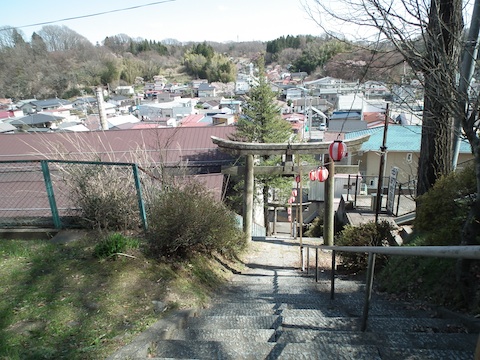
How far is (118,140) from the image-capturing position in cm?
1551

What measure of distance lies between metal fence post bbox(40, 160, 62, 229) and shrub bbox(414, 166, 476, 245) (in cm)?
549

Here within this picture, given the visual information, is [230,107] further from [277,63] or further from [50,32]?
[50,32]

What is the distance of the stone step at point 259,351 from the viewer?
81.7 inches

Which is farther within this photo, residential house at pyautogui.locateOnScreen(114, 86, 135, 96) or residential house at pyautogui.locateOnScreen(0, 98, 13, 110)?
residential house at pyautogui.locateOnScreen(114, 86, 135, 96)

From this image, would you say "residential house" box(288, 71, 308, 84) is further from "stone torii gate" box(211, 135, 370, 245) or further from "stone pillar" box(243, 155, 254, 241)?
"stone pillar" box(243, 155, 254, 241)

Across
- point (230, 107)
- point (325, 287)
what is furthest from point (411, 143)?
point (230, 107)

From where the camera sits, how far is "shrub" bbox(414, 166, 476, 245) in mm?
4074

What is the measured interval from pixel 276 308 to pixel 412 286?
6.23ft

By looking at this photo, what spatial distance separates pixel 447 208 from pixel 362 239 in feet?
6.54

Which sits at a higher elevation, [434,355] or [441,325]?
[434,355]

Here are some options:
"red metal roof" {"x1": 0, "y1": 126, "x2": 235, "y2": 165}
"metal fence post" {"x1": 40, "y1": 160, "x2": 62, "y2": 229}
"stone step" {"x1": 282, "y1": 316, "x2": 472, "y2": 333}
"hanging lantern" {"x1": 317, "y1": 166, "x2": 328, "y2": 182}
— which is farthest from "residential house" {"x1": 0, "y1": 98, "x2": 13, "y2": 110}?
"stone step" {"x1": 282, "y1": 316, "x2": 472, "y2": 333}

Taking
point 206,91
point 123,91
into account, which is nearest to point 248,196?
point 206,91

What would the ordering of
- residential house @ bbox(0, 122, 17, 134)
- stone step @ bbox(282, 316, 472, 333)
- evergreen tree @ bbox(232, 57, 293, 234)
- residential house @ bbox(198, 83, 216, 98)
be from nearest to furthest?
stone step @ bbox(282, 316, 472, 333) < evergreen tree @ bbox(232, 57, 293, 234) < residential house @ bbox(0, 122, 17, 134) < residential house @ bbox(198, 83, 216, 98)

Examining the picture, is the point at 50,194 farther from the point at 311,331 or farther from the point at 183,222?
the point at 311,331
